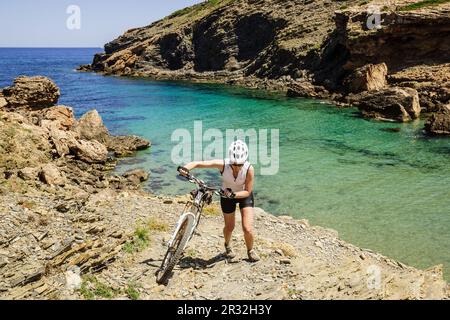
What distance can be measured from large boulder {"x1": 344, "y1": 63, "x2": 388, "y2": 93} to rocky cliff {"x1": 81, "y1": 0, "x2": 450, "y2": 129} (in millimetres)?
128

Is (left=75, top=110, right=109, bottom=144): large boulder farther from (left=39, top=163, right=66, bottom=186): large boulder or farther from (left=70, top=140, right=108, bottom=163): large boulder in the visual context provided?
(left=39, top=163, right=66, bottom=186): large boulder

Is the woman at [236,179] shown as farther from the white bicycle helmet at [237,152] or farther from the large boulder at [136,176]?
the large boulder at [136,176]

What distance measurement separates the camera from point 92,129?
100ft

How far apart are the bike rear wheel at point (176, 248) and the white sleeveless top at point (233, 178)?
3.45 ft

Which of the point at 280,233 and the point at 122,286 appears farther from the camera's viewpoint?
the point at 280,233

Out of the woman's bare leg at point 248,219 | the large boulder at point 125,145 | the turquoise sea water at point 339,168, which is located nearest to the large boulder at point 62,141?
the large boulder at point 125,145

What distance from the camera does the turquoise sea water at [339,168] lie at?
15.8m

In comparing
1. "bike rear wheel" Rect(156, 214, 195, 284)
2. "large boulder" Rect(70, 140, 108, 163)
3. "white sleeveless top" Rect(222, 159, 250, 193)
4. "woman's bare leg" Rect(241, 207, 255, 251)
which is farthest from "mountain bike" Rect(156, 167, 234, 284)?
"large boulder" Rect(70, 140, 108, 163)

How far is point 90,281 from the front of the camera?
8.35m

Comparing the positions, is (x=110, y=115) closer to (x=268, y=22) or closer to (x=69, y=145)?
(x=69, y=145)

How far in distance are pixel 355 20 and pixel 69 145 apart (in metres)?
43.6

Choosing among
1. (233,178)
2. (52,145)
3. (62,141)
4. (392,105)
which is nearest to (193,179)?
(233,178)

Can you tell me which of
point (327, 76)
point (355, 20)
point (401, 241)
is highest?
point (355, 20)

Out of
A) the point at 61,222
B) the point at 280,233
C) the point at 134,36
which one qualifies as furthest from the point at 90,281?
the point at 134,36
